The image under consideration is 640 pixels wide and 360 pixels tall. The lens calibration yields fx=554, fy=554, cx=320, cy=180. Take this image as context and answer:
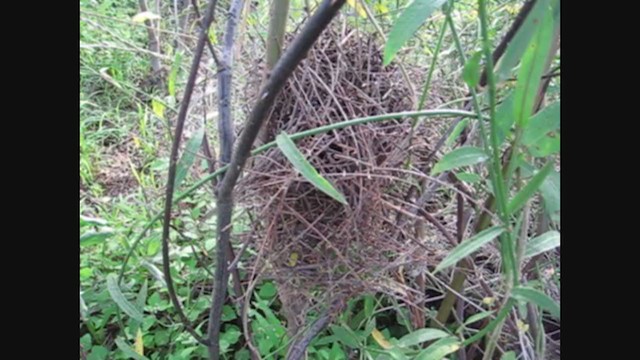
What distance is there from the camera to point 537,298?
276mm

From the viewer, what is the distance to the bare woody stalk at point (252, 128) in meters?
0.32

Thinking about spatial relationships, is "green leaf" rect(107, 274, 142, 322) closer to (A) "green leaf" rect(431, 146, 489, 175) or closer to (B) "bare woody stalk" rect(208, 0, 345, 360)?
(B) "bare woody stalk" rect(208, 0, 345, 360)

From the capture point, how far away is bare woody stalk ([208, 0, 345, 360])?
12.4 inches

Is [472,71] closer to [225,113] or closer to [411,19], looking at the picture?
[411,19]

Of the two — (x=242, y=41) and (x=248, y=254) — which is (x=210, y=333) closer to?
(x=248, y=254)

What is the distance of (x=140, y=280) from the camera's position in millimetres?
875

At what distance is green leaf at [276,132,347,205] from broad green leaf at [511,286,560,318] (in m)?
0.13

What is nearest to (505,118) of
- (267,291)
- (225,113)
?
(225,113)

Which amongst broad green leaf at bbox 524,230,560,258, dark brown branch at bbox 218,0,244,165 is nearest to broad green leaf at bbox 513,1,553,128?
broad green leaf at bbox 524,230,560,258

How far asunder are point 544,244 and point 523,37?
0.15 metres

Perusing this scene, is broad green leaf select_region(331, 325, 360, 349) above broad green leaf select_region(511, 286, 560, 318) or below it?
below
